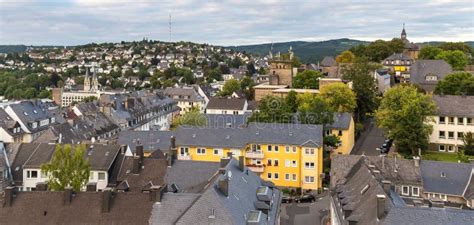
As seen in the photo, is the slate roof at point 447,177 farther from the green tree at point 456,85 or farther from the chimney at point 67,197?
the green tree at point 456,85

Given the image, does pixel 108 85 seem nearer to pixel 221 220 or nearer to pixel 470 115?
pixel 470 115

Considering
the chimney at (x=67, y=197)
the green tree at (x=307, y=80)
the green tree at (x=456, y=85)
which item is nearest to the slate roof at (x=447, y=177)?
the chimney at (x=67, y=197)

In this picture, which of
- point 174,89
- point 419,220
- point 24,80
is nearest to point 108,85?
point 24,80

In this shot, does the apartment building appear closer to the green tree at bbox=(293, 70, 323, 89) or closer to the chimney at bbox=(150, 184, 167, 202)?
the green tree at bbox=(293, 70, 323, 89)

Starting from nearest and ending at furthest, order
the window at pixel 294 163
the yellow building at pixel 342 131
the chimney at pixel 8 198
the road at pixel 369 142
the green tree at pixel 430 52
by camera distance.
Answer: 1. the chimney at pixel 8 198
2. the window at pixel 294 163
3. the yellow building at pixel 342 131
4. the road at pixel 369 142
5. the green tree at pixel 430 52

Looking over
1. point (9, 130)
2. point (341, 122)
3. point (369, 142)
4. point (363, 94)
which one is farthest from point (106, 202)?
point (363, 94)

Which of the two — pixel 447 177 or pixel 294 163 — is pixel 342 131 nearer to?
pixel 294 163

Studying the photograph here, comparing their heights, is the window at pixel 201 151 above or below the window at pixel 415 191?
above
